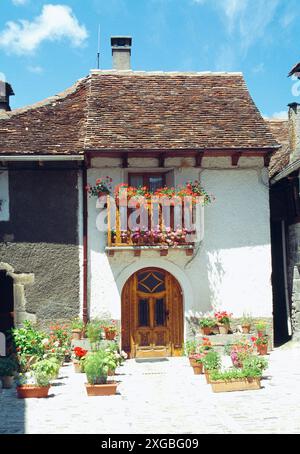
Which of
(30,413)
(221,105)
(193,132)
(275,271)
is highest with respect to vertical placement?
(221,105)

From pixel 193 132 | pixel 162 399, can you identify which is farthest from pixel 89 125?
A: pixel 162 399

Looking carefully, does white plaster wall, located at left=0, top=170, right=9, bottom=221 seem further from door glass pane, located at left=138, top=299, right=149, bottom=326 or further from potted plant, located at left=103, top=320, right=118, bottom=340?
door glass pane, located at left=138, top=299, right=149, bottom=326

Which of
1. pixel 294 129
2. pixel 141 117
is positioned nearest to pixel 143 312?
pixel 141 117

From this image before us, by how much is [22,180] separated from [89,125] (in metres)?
2.10

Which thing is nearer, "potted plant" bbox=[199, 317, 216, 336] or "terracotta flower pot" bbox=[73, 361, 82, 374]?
"terracotta flower pot" bbox=[73, 361, 82, 374]

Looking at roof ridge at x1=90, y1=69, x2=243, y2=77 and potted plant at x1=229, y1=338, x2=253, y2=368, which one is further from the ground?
roof ridge at x1=90, y1=69, x2=243, y2=77

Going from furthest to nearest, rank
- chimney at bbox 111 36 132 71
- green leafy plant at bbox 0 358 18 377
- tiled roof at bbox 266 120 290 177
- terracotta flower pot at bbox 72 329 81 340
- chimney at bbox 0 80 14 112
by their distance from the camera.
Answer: chimney at bbox 111 36 132 71 < chimney at bbox 0 80 14 112 < tiled roof at bbox 266 120 290 177 < terracotta flower pot at bbox 72 329 81 340 < green leafy plant at bbox 0 358 18 377

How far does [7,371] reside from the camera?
10.9 metres

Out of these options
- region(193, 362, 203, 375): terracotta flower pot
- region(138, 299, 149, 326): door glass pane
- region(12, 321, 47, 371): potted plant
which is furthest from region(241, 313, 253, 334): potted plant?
region(12, 321, 47, 371): potted plant

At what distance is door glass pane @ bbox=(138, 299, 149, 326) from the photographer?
14633 mm

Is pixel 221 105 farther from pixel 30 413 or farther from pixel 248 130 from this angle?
pixel 30 413

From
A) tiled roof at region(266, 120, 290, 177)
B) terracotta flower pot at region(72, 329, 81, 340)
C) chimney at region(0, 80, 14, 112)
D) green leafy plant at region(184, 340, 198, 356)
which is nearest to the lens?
green leafy plant at region(184, 340, 198, 356)

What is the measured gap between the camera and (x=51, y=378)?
37.3ft

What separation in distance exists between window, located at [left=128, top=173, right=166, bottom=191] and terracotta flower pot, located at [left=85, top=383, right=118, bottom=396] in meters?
6.10
